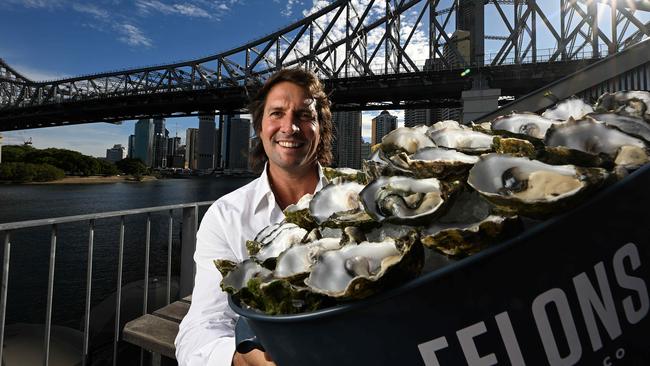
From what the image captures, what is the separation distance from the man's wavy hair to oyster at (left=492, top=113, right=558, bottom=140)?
93cm

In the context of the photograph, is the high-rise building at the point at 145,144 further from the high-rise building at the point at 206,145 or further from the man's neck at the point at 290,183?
the man's neck at the point at 290,183

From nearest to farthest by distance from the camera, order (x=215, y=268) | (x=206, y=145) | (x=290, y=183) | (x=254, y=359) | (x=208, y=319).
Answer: (x=254, y=359) < (x=208, y=319) < (x=215, y=268) < (x=290, y=183) < (x=206, y=145)

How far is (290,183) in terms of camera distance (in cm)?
139

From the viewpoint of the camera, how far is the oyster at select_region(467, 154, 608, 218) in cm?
29

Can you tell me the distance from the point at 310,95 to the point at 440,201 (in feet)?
3.44

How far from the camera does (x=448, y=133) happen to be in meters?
0.44

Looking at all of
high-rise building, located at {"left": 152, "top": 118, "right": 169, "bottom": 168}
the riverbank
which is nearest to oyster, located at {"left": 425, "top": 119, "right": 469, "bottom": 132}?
the riverbank

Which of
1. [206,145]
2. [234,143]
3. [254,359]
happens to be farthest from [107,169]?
[254,359]

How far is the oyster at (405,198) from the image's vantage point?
12.9 inches

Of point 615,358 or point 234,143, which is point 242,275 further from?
point 234,143

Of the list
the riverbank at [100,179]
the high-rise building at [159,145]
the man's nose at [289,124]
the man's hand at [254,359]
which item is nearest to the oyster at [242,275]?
the man's hand at [254,359]

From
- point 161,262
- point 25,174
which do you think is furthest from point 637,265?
point 25,174

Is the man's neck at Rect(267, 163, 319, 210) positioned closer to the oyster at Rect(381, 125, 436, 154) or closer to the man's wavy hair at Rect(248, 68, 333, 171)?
the man's wavy hair at Rect(248, 68, 333, 171)

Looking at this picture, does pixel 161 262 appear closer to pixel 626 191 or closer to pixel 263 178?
pixel 263 178
